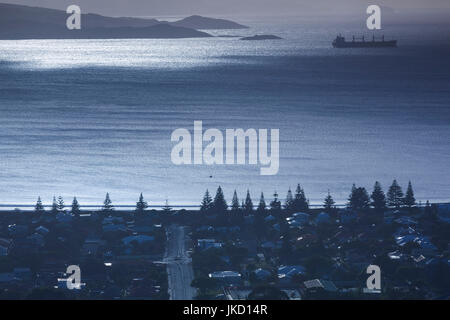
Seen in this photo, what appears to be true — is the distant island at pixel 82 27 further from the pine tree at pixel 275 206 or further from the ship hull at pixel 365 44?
the pine tree at pixel 275 206

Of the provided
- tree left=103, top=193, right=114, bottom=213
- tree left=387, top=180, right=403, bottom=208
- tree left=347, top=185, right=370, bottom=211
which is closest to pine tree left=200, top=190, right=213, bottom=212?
tree left=103, top=193, right=114, bottom=213

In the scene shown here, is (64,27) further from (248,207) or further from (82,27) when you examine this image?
(248,207)

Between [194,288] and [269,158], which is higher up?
[269,158]

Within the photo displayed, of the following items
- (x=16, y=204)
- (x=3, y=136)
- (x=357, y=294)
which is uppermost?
(x=3, y=136)

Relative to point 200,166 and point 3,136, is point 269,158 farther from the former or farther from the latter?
point 3,136

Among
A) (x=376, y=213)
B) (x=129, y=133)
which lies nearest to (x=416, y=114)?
(x=129, y=133)

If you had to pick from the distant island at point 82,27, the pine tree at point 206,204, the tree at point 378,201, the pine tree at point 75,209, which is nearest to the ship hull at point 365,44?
the distant island at point 82,27

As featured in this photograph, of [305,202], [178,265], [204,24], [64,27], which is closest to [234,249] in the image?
[178,265]

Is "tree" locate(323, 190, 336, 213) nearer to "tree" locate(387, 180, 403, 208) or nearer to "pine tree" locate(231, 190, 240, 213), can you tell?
"tree" locate(387, 180, 403, 208)
